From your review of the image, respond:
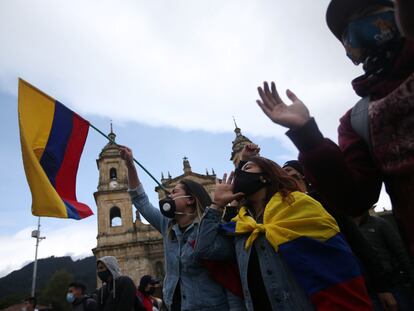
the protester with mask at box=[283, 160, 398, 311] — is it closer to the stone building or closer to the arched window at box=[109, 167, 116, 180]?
the stone building

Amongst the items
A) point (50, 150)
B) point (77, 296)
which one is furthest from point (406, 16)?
point (77, 296)

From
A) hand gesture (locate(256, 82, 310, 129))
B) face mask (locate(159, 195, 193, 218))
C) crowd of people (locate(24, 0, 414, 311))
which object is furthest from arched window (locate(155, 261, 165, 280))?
hand gesture (locate(256, 82, 310, 129))

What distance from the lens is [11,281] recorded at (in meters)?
80.8

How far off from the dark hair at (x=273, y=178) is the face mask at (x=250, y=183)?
1.9 inches

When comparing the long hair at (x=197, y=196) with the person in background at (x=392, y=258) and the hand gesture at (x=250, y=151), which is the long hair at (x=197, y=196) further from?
the person in background at (x=392, y=258)

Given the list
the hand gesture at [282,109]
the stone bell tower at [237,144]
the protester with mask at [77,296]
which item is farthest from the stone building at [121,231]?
the hand gesture at [282,109]

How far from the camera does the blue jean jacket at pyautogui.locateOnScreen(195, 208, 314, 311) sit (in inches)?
76.7

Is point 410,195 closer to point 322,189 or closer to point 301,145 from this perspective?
point 322,189

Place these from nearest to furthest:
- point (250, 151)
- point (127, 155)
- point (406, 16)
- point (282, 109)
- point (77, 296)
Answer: point (406, 16) → point (282, 109) → point (250, 151) → point (127, 155) → point (77, 296)

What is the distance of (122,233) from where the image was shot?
88.9 ft

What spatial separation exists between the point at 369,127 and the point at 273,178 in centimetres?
119

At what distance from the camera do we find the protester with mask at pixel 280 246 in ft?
5.94

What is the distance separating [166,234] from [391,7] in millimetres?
2658

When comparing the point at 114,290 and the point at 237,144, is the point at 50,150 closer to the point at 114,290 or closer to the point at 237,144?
the point at 114,290
